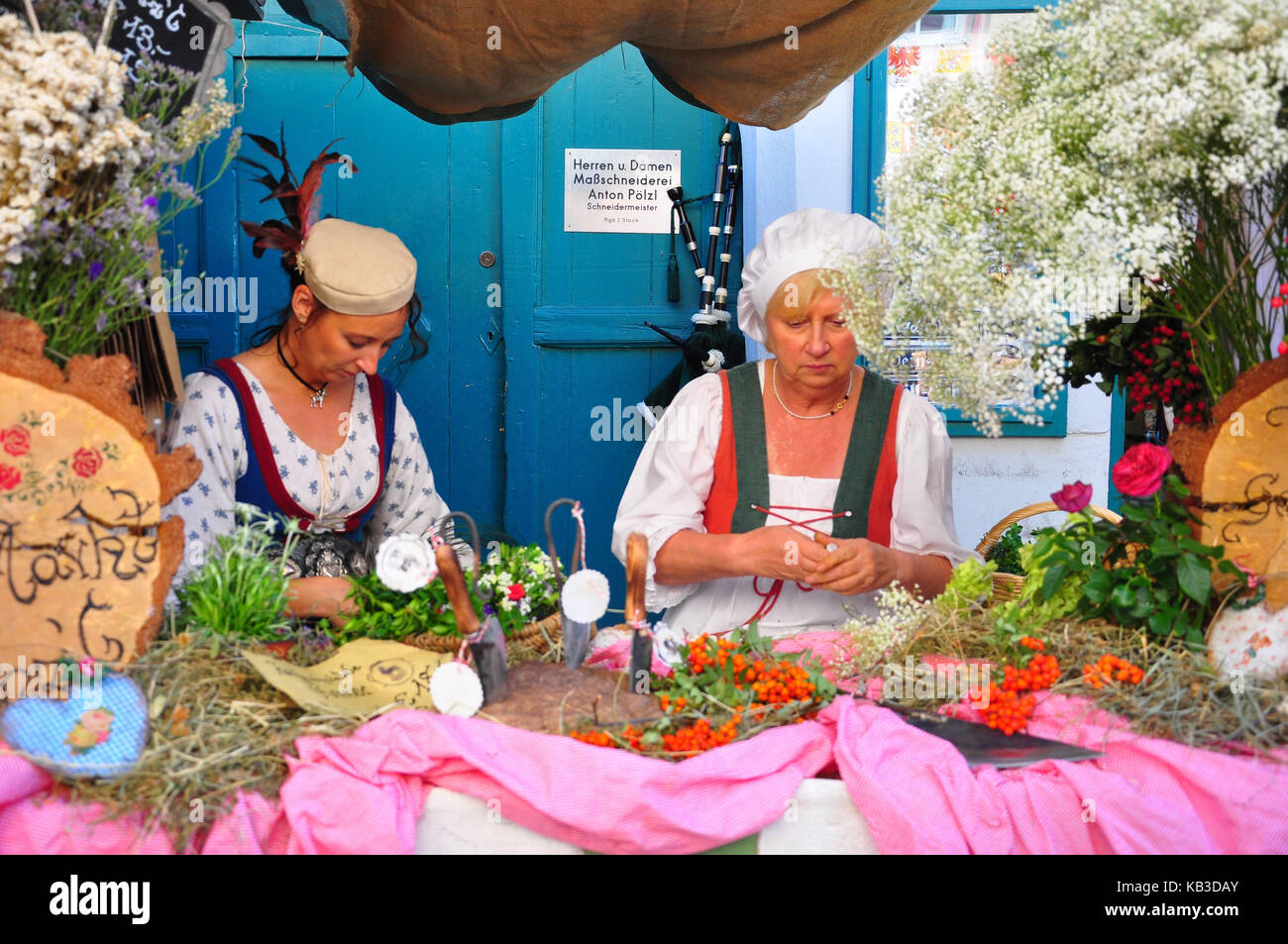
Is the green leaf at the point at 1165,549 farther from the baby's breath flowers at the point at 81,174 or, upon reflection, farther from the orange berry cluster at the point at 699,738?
the baby's breath flowers at the point at 81,174

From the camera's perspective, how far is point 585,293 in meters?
4.53

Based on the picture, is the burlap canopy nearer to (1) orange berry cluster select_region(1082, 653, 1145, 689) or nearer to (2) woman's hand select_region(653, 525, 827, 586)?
(2) woman's hand select_region(653, 525, 827, 586)

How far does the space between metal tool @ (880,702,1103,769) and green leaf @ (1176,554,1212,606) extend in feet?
1.23

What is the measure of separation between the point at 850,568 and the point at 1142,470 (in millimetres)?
697

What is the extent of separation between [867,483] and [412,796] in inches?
62.0

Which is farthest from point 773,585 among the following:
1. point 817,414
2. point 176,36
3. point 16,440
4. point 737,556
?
point 176,36

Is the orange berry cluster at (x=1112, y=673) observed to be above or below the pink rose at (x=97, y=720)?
above

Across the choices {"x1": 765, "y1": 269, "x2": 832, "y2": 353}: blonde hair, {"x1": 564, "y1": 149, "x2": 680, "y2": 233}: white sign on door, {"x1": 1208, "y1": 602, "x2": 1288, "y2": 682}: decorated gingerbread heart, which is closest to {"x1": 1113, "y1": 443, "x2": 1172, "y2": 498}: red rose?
{"x1": 1208, "y1": 602, "x2": 1288, "y2": 682}: decorated gingerbread heart

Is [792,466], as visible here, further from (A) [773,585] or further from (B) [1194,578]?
(B) [1194,578]

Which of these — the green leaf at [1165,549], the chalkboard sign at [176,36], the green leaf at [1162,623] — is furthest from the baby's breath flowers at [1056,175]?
the chalkboard sign at [176,36]

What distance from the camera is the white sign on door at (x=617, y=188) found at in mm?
4480

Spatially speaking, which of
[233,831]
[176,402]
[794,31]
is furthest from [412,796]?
[794,31]

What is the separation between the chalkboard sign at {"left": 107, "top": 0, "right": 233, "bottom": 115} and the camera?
2260 millimetres

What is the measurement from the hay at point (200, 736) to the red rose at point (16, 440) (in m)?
0.42
